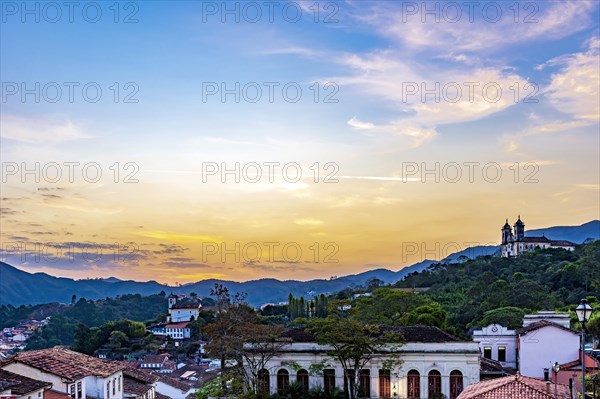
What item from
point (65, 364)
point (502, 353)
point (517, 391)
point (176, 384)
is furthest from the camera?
point (176, 384)

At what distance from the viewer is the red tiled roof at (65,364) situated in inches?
969

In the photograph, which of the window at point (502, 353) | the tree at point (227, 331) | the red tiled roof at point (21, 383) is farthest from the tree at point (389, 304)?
the red tiled roof at point (21, 383)

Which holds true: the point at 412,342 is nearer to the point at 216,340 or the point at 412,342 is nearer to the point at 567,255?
the point at 216,340

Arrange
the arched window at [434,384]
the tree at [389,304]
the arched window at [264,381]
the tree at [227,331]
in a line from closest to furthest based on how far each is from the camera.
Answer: the arched window at [434,384]
the tree at [227,331]
the arched window at [264,381]
the tree at [389,304]

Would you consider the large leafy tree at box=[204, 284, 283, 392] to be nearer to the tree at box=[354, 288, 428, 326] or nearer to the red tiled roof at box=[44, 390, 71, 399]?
the red tiled roof at box=[44, 390, 71, 399]

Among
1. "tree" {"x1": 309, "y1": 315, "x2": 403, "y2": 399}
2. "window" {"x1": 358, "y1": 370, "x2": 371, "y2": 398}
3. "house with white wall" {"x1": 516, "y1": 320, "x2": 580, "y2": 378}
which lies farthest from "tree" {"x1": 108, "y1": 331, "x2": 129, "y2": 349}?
"house with white wall" {"x1": 516, "y1": 320, "x2": 580, "y2": 378}

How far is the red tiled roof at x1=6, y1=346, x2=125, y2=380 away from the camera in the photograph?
Result: 24609mm

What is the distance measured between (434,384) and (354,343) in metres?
4.83

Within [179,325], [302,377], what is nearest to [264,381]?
[302,377]

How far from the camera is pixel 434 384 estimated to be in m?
32.8

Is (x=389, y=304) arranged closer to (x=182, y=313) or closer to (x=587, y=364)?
(x=587, y=364)

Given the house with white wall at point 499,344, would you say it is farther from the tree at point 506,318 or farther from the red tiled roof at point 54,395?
the red tiled roof at point 54,395

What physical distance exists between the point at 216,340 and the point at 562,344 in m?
19.9

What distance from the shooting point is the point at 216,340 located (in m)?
35.6
